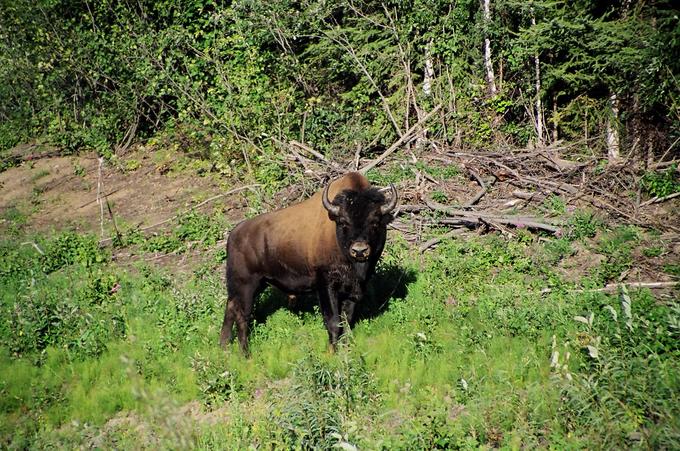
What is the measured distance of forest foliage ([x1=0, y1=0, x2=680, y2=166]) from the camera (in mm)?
13234

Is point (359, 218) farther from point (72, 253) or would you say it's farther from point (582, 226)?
point (72, 253)

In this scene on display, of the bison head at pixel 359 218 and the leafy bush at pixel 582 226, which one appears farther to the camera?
the leafy bush at pixel 582 226

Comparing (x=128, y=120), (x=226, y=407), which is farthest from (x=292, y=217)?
(x=128, y=120)

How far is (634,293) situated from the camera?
845 centimetres

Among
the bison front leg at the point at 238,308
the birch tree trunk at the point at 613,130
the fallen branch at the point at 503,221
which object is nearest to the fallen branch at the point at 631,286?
the fallen branch at the point at 503,221

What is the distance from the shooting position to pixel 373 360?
8.10 meters

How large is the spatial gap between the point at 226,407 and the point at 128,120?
15422mm

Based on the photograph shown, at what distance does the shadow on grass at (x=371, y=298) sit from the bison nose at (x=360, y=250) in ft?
5.37

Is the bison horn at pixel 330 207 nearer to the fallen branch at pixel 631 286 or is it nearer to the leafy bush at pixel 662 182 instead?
the fallen branch at pixel 631 286

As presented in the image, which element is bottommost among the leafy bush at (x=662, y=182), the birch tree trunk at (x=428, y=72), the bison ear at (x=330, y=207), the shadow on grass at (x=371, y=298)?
the leafy bush at (x=662, y=182)

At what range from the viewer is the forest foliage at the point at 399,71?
521 inches

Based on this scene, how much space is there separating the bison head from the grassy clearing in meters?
1.17

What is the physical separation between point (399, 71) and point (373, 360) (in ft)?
32.4

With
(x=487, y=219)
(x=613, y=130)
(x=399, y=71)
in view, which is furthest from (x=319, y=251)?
(x=399, y=71)
